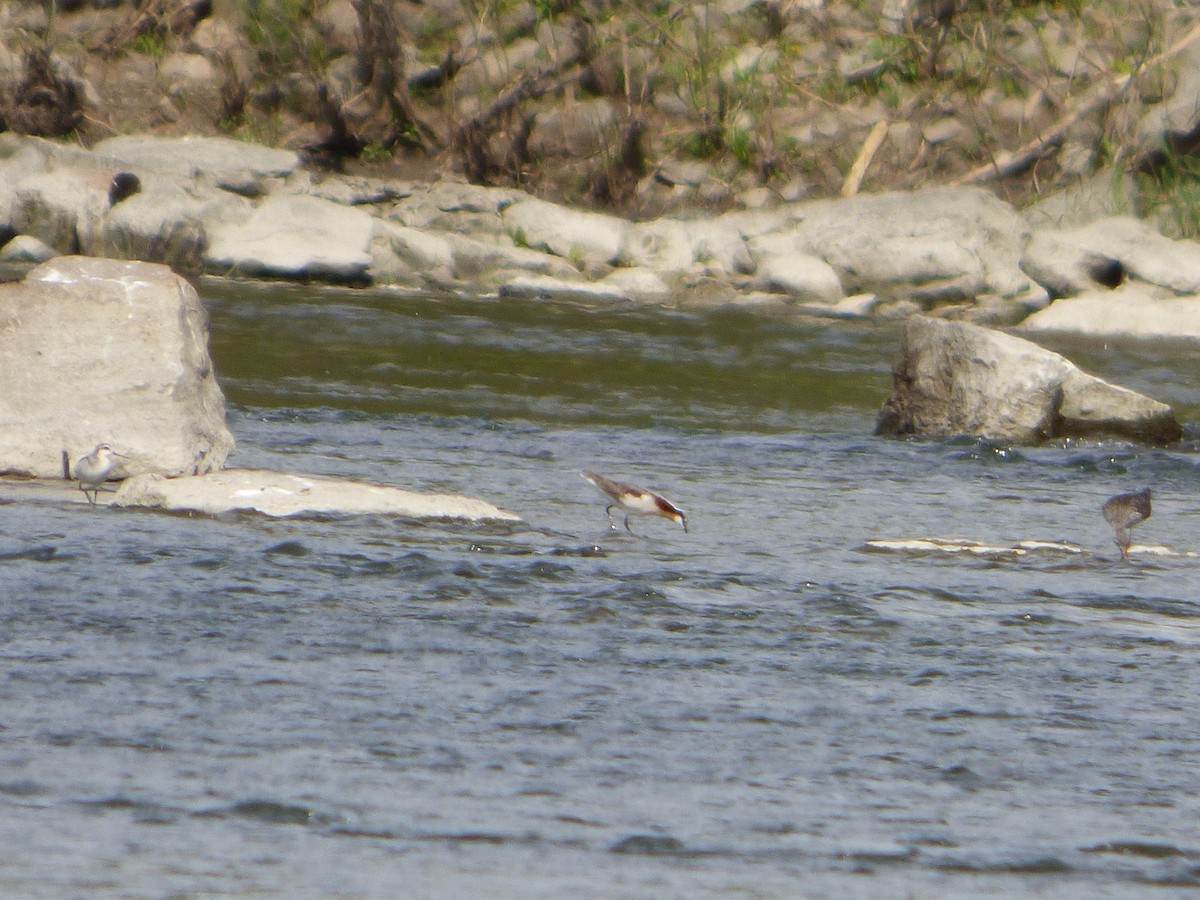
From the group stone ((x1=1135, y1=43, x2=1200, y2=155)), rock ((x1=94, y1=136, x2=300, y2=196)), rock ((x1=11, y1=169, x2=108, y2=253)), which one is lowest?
rock ((x1=11, y1=169, x2=108, y2=253))

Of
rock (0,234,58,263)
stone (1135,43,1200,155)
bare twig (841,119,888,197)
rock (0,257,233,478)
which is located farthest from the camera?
bare twig (841,119,888,197)

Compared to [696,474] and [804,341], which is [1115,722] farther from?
[804,341]

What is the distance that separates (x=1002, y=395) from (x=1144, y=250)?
9948mm

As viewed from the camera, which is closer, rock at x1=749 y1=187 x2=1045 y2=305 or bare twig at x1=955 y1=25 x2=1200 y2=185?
rock at x1=749 y1=187 x2=1045 y2=305

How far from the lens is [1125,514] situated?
7574 millimetres

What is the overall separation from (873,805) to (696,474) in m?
6.21

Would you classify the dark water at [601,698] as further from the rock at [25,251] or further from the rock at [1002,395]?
the rock at [25,251]

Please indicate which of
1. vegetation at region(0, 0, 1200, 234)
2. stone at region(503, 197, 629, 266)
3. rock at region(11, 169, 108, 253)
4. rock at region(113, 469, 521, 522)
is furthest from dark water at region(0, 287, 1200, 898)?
vegetation at region(0, 0, 1200, 234)

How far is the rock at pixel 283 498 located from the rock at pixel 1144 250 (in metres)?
14.2

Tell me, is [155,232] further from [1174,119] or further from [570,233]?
[1174,119]

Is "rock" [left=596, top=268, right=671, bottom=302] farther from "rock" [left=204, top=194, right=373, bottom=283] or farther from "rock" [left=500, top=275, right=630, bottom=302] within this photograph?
"rock" [left=204, top=194, right=373, bottom=283]

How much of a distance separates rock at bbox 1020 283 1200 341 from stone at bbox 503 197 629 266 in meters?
4.93

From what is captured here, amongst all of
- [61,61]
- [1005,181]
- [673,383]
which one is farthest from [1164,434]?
[61,61]

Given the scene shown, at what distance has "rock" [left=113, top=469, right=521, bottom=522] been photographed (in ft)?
24.6
